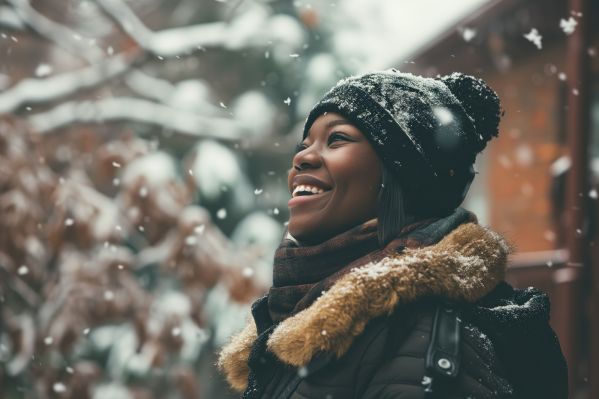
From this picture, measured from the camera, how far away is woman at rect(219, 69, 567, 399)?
1.75m

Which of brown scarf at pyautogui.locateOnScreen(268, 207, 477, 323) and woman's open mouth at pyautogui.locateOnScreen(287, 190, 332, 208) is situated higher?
woman's open mouth at pyautogui.locateOnScreen(287, 190, 332, 208)

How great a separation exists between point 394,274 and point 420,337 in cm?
16

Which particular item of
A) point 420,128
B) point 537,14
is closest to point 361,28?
point 537,14

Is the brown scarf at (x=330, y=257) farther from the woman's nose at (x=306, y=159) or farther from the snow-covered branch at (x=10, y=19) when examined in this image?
the snow-covered branch at (x=10, y=19)

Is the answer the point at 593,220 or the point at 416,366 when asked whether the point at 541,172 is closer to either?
the point at 593,220

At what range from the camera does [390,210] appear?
201 cm

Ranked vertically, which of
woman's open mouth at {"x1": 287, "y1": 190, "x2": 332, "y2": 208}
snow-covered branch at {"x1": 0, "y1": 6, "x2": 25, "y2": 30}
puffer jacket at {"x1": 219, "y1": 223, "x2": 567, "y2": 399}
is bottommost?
puffer jacket at {"x1": 219, "y1": 223, "x2": 567, "y2": 399}

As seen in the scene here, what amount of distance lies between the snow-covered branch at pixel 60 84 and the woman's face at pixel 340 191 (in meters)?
4.09

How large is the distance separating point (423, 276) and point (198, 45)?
16.2 feet

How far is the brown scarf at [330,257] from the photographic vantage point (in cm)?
193

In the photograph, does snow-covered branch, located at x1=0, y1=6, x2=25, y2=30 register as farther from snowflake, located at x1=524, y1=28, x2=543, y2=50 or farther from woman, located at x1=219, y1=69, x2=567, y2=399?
snowflake, located at x1=524, y1=28, x2=543, y2=50

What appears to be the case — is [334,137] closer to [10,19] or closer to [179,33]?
[10,19]

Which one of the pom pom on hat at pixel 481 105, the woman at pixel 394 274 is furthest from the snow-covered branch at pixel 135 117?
the pom pom on hat at pixel 481 105

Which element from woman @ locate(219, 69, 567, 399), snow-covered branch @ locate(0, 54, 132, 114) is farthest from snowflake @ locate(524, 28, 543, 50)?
woman @ locate(219, 69, 567, 399)
